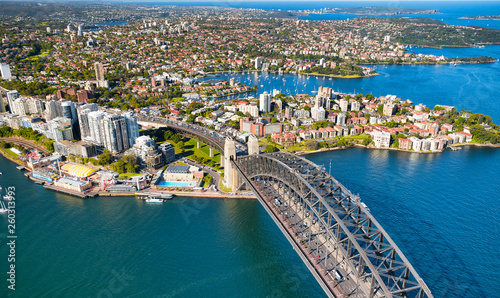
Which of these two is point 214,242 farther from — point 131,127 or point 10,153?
point 10,153

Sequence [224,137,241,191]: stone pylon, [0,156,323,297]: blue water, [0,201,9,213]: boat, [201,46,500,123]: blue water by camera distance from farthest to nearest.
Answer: [201,46,500,123]: blue water
[224,137,241,191]: stone pylon
[0,201,9,213]: boat
[0,156,323,297]: blue water

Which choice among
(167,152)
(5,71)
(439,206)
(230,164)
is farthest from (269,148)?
(5,71)

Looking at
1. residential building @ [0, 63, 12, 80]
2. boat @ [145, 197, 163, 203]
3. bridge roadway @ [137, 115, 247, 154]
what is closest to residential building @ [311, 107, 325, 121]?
bridge roadway @ [137, 115, 247, 154]

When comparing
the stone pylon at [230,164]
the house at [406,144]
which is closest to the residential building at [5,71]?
the stone pylon at [230,164]

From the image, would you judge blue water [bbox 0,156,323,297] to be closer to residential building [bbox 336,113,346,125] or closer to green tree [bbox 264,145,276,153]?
green tree [bbox 264,145,276,153]

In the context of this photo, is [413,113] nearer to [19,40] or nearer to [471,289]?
[471,289]

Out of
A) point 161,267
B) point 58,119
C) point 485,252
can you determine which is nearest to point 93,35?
point 58,119

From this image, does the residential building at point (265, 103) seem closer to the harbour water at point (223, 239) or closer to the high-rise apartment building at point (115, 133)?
the harbour water at point (223, 239)
